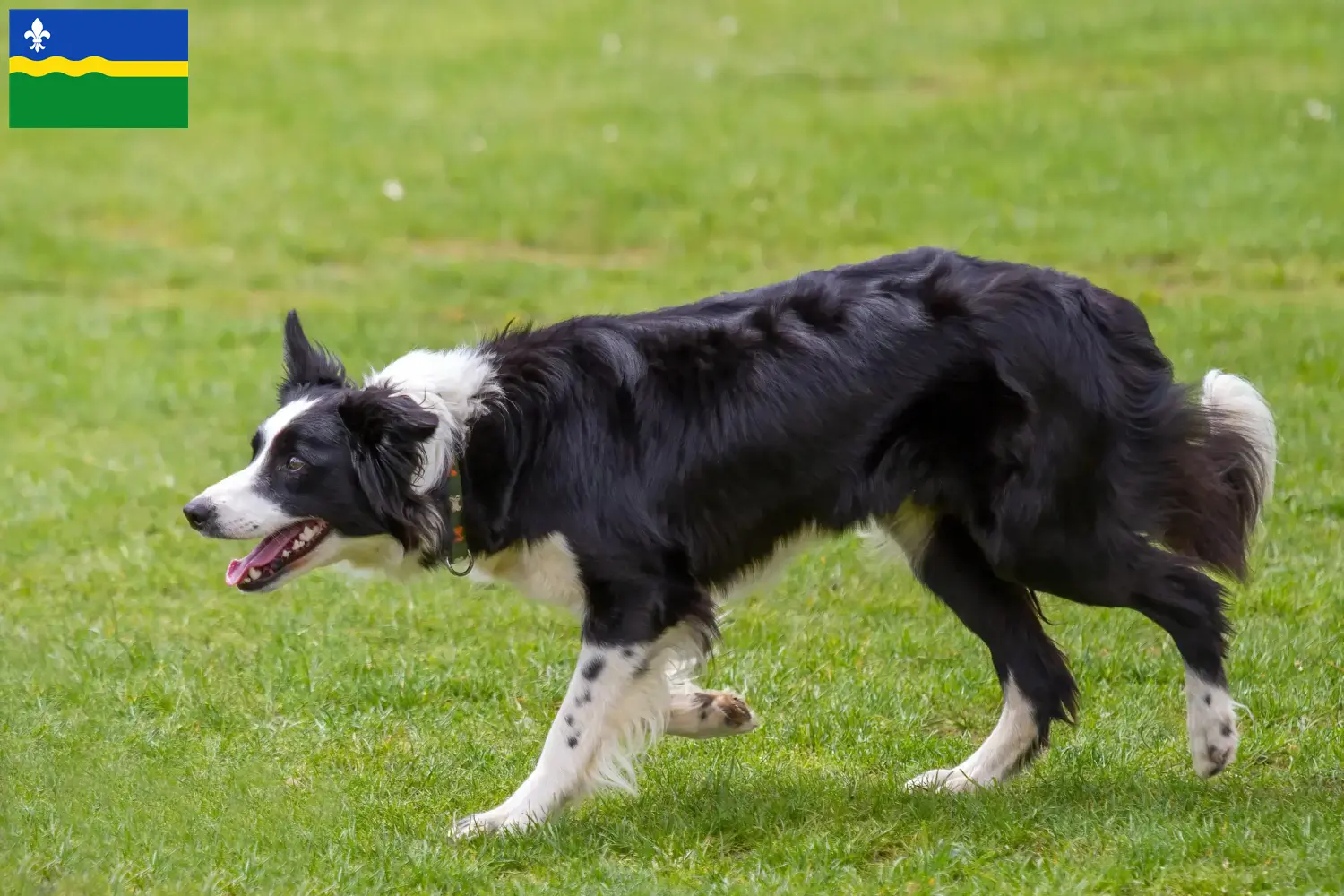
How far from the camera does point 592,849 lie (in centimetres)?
507

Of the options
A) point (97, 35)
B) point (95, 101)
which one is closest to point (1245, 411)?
point (97, 35)

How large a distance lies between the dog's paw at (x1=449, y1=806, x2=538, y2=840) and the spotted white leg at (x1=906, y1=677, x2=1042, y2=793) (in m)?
1.25

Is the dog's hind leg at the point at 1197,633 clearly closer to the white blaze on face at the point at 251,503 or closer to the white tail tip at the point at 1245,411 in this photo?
the white tail tip at the point at 1245,411

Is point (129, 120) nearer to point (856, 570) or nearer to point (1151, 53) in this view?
point (1151, 53)

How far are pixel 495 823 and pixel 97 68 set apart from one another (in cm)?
1163

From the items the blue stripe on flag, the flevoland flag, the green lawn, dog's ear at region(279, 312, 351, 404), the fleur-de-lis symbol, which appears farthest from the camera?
the fleur-de-lis symbol

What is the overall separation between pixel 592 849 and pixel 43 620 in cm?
350

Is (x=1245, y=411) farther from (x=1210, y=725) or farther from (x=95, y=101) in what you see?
(x=95, y=101)

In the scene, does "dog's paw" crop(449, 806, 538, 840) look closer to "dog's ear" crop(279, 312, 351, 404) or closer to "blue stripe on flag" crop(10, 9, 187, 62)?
"dog's ear" crop(279, 312, 351, 404)

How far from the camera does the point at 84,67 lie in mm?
15164

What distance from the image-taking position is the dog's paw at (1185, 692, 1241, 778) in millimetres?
5207

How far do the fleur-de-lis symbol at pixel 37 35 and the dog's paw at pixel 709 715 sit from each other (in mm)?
11765

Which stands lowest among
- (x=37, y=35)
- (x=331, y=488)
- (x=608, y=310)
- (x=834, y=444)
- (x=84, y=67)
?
(x=608, y=310)

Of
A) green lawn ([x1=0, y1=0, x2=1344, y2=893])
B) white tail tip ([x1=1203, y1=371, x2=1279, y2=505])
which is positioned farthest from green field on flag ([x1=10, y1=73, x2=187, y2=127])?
white tail tip ([x1=1203, y1=371, x2=1279, y2=505])
